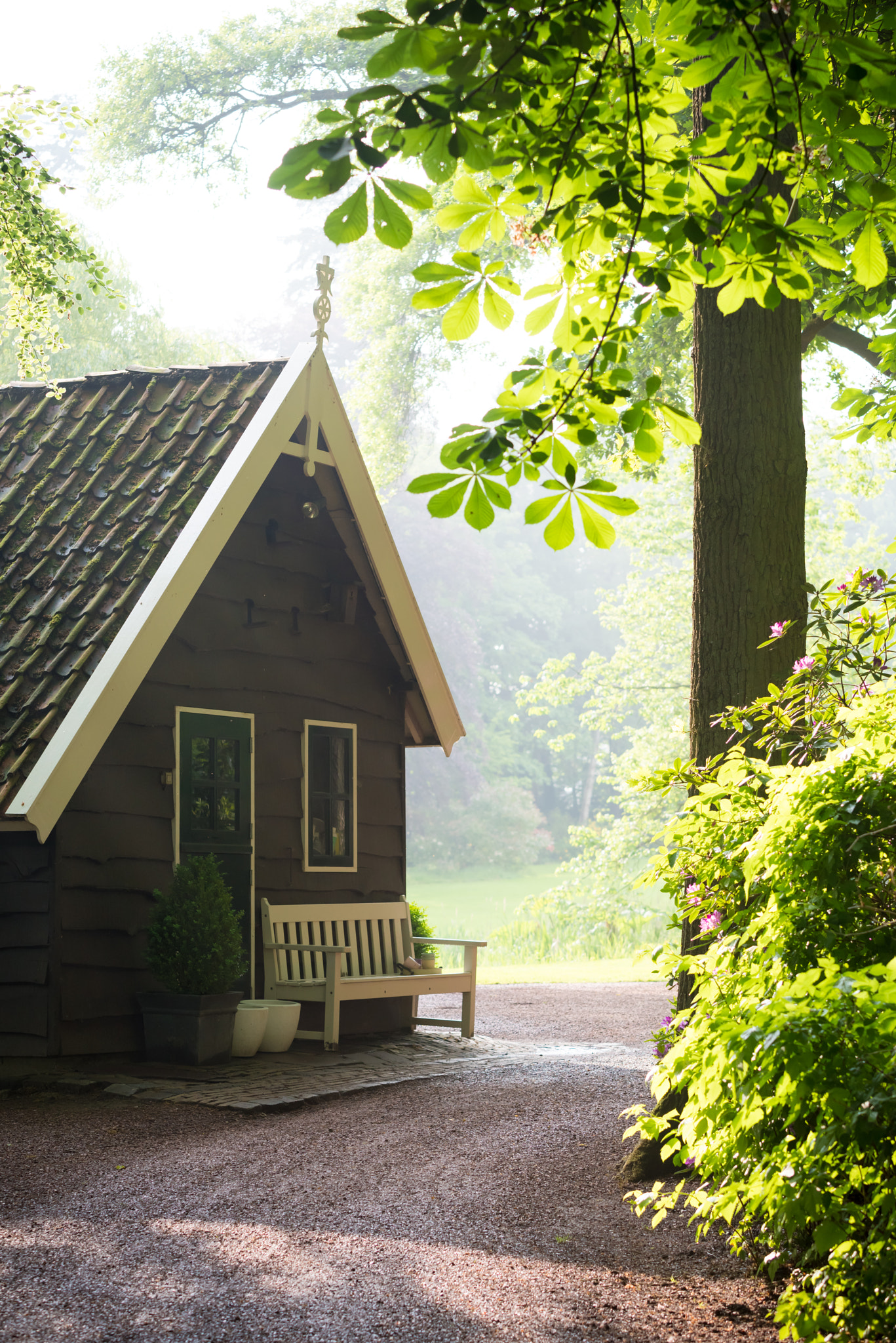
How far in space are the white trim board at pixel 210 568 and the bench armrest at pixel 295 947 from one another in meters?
2.30

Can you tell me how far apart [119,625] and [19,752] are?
Answer: 1.09 meters

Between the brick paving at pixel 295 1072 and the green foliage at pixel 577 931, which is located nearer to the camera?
the brick paving at pixel 295 1072

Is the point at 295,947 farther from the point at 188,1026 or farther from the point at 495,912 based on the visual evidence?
the point at 495,912

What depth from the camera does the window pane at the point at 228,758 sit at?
8805 millimetres

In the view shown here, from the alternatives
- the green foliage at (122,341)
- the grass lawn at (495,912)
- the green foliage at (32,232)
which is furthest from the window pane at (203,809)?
the green foliage at (122,341)

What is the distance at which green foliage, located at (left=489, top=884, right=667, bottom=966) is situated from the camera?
2286 cm

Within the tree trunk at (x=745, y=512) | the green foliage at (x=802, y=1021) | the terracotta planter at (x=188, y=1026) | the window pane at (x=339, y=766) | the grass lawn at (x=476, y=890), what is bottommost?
the grass lawn at (x=476, y=890)

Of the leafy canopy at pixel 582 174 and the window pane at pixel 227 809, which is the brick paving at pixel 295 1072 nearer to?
the window pane at pixel 227 809

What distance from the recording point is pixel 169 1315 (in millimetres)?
3410

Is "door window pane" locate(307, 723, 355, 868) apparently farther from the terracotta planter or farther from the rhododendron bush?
the rhododendron bush

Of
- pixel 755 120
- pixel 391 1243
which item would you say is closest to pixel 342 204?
pixel 755 120

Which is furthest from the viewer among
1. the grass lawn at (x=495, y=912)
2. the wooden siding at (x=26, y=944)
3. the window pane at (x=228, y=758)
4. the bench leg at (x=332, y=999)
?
the grass lawn at (x=495, y=912)

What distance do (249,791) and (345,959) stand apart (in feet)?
5.53

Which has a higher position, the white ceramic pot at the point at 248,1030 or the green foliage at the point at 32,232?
the green foliage at the point at 32,232
